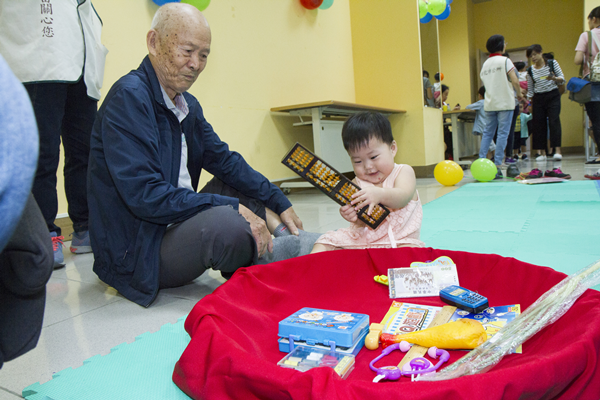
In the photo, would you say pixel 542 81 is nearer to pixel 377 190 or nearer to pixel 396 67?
pixel 396 67

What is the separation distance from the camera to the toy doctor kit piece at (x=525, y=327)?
0.54 m

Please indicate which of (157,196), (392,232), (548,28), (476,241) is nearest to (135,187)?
(157,196)

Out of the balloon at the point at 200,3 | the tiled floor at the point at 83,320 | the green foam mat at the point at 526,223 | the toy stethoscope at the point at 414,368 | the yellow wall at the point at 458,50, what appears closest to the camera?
the toy stethoscope at the point at 414,368

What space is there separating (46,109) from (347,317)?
1.31 m

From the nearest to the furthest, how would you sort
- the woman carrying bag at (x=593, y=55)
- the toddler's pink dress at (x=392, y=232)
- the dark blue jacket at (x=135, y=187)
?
the dark blue jacket at (x=135, y=187) → the toddler's pink dress at (x=392, y=232) → the woman carrying bag at (x=593, y=55)

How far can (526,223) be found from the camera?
1.80 m

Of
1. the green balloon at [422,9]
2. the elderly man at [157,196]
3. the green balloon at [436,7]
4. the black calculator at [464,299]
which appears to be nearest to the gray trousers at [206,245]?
the elderly man at [157,196]

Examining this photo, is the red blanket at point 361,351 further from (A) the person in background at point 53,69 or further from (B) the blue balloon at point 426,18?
(B) the blue balloon at point 426,18

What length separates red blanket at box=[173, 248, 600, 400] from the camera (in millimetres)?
450

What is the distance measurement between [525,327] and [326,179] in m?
0.65

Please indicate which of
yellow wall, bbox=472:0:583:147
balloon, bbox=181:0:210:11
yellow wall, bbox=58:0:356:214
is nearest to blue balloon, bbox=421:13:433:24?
yellow wall, bbox=58:0:356:214

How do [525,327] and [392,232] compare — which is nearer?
[525,327]

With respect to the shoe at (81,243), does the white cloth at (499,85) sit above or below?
above

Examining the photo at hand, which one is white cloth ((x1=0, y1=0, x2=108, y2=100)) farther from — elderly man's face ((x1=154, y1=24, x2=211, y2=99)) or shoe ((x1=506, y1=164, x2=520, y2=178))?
shoe ((x1=506, y1=164, x2=520, y2=178))
